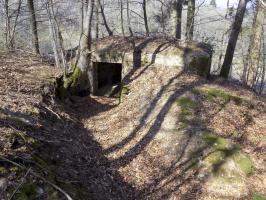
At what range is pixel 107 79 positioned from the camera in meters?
14.0

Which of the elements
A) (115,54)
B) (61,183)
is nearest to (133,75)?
(115,54)

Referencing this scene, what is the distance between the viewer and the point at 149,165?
26.2ft

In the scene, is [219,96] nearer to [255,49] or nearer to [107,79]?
[107,79]

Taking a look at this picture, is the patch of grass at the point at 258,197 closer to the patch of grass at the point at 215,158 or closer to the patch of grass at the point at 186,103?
the patch of grass at the point at 215,158

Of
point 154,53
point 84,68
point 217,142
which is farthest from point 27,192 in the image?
point 154,53

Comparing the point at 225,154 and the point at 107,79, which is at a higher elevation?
the point at 107,79

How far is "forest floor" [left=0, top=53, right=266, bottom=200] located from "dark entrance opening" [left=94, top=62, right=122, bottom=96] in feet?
5.48

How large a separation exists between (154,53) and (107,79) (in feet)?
9.32

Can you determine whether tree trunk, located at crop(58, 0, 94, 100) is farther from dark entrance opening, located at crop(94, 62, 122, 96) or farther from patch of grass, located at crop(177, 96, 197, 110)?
patch of grass, located at crop(177, 96, 197, 110)

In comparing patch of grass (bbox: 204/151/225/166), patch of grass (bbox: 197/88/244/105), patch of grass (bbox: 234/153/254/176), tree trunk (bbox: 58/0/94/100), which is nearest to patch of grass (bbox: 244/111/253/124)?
patch of grass (bbox: 197/88/244/105)

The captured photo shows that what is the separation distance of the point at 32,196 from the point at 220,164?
4834 mm

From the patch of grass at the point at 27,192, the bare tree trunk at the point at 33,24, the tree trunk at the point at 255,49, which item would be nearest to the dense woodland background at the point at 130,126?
the patch of grass at the point at 27,192

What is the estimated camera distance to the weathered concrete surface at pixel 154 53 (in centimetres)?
1171

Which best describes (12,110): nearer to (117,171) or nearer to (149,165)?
(117,171)
